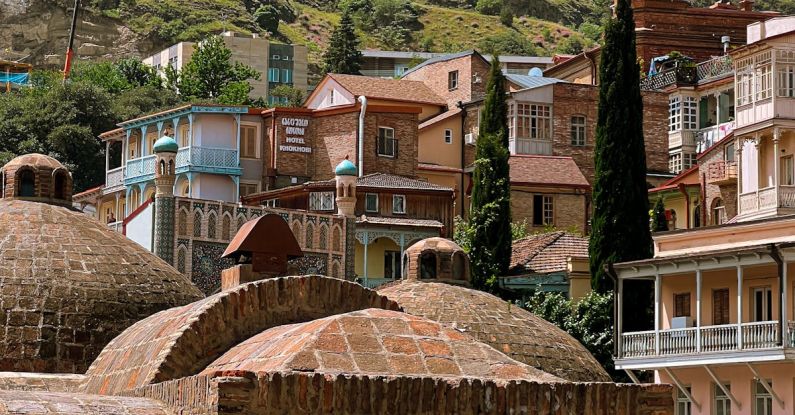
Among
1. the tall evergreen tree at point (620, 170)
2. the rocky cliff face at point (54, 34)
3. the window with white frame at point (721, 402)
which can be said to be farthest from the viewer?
the rocky cliff face at point (54, 34)

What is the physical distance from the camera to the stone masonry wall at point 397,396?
500 inches

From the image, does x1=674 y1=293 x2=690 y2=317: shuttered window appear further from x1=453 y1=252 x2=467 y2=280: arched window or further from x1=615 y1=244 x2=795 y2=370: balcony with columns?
x1=453 y1=252 x2=467 y2=280: arched window

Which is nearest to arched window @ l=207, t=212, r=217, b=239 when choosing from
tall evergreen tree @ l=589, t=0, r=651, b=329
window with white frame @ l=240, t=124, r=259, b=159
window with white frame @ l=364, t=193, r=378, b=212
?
tall evergreen tree @ l=589, t=0, r=651, b=329

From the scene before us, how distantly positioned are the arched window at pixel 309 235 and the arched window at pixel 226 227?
264 centimetres

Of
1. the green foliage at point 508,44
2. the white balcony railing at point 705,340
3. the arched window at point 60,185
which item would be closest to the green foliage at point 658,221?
the white balcony railing at point 705,340

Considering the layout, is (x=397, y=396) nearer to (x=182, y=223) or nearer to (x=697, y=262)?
(x=697, y=262)

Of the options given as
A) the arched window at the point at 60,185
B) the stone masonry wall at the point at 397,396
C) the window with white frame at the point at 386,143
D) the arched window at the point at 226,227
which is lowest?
the stone masonry wall at the point at 397,396

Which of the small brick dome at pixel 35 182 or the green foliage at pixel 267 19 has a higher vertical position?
the green foliage at pixel 267 19

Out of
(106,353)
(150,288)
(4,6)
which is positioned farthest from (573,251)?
(4,6)

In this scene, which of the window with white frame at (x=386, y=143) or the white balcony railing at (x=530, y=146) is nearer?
the window with white frame at (x=386, y=143)

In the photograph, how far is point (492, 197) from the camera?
70812 mm

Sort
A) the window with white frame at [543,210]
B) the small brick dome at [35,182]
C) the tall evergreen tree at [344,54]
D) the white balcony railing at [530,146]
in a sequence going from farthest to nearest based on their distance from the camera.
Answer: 1. the tall evergreen tree at [344,54]
2. the white balcony railing at [530,146]
3. the window with white frame at [543,210]
4. the small brick dome at [35,182]

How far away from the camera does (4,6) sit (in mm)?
176000

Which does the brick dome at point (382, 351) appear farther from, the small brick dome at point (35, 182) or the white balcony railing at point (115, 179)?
the white balcony railing at point (115, 179)
